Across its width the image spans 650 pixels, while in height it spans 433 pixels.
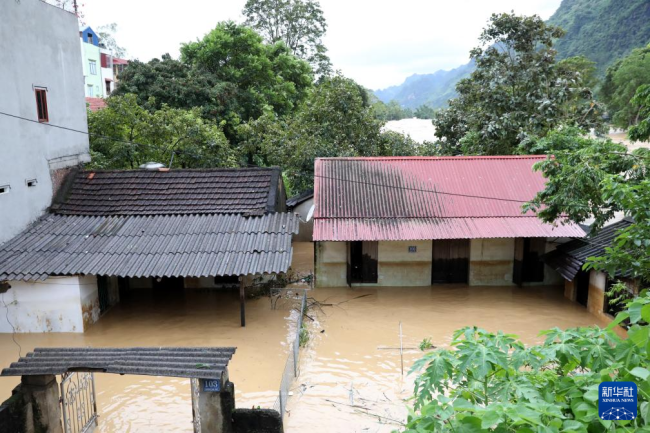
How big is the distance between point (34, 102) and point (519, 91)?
62.8ft

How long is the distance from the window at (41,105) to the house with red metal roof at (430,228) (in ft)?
28.0

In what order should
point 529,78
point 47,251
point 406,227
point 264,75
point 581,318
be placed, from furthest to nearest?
point 264,75 < point 529,78 < point 406,227 < point 581,318 < point 47,251

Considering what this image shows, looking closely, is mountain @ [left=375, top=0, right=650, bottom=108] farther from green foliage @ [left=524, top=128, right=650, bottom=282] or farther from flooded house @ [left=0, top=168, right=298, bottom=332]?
flooded house @ [left=0, top=168, right=298, bottom=332]

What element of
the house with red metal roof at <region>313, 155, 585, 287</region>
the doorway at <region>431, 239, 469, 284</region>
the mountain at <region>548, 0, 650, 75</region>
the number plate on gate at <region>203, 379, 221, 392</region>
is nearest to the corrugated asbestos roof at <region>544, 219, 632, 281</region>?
the house with red metal roof at <region>313, 155, 585, 287</region>

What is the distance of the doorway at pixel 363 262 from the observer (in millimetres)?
16750

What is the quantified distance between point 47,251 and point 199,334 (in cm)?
456

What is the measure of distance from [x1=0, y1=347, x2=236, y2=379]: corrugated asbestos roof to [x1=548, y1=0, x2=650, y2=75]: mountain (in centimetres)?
5942

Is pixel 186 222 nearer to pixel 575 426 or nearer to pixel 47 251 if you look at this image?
pixel 47 251

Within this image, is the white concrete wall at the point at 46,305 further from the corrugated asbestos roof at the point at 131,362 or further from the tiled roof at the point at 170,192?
the corrugated asbestos roof at the point at 131,362

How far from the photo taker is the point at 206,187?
16.0m

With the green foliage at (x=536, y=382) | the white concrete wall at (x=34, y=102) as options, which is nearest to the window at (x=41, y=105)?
the white concrete wall at (x=34, y=102)

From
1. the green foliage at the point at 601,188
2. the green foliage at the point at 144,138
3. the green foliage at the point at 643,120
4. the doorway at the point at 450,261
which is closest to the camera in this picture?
the green foliage at the point at 601,188

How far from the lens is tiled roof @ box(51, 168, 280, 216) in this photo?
1532 centimetres

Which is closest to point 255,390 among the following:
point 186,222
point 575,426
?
point 186,222
